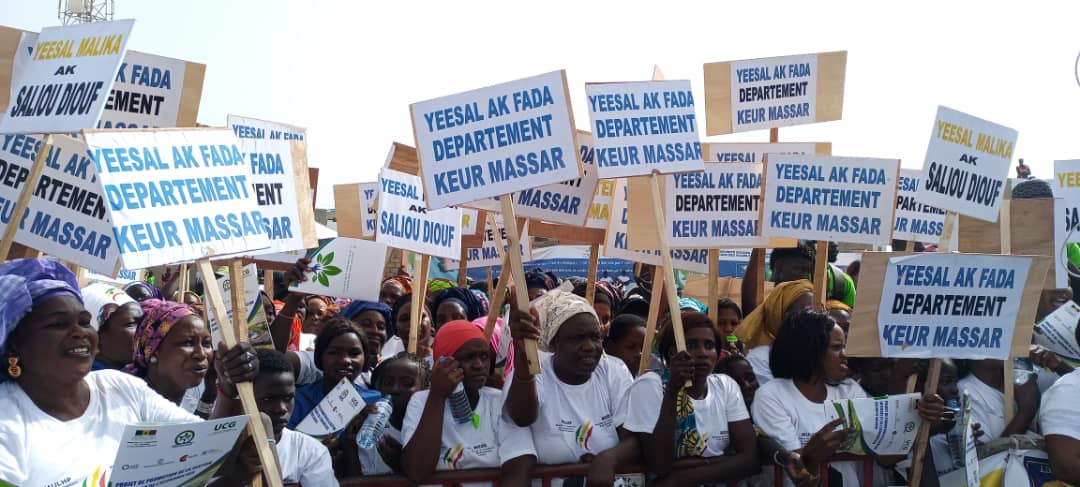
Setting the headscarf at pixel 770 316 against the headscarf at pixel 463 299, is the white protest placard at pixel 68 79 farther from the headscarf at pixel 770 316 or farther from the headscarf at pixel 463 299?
the headscarf at pixel 770 316

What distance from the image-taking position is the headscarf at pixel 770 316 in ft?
22.0

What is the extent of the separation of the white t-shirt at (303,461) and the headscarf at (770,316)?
3200mm

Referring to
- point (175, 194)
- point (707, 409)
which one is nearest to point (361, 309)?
point (707, 409)

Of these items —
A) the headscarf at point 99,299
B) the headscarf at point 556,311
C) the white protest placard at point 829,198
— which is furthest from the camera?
the white protest placard at point 829,198

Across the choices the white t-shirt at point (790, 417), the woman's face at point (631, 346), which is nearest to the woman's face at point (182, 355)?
the woman's face at point (631, 346)

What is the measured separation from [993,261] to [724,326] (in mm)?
2196

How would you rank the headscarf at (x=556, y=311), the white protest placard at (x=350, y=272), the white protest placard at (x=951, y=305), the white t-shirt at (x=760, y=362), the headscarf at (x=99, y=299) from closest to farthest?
the headscarf at (x=556, y=311), the white protest placard at (x=951, y=305), the headscarf at (x=99, y=299), the white t-shirt at (x=760, y=362), the white protest placard at (x=350, y=272)

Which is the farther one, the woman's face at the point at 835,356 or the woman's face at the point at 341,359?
the woman's face at the point at 341,359

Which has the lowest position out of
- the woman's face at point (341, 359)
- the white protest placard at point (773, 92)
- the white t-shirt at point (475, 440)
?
the white t-shirt at point (475, 440)

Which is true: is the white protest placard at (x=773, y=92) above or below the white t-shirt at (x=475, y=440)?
above

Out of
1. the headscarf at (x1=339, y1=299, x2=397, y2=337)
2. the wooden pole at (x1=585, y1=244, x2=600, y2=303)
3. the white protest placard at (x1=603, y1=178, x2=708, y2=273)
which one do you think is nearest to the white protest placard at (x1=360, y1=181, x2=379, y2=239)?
the headscarf at (x1=339, y1=299, x2=397, y2=337)

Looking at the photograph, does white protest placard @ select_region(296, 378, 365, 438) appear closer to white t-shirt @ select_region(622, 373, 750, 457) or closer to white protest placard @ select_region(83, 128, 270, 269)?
white protest placard @ select_region(83, 128, 270, 269)

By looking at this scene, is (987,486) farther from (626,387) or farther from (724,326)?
(724,326)

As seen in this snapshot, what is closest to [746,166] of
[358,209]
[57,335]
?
[358,209]
